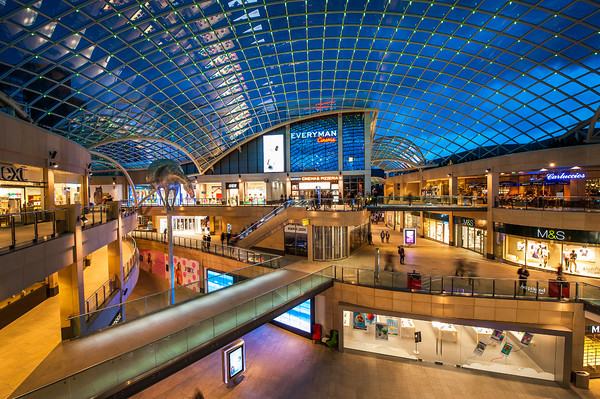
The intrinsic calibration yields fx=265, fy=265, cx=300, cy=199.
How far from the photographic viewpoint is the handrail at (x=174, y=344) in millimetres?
6887

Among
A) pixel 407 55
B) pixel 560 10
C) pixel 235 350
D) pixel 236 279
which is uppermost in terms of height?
pixel 407 55

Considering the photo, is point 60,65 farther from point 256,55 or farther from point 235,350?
point 235,350

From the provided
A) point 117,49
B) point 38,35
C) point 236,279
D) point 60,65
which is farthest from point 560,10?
point 60,65

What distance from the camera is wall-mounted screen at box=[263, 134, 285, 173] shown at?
43.6m

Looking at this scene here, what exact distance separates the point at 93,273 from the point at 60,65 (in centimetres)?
1727

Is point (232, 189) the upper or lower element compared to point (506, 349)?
upper

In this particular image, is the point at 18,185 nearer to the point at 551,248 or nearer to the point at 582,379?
the point at 582,379

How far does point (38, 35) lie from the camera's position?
61.1 ft

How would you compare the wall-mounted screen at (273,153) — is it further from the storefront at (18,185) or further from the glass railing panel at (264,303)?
the glass railing panel at (264,303)

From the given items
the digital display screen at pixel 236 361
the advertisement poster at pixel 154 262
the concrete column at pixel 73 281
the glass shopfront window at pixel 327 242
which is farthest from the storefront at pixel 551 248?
the advertisement poster at pixel 154 262

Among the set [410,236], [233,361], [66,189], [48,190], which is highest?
[66,189]

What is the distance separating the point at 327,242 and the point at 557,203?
17.7 meters

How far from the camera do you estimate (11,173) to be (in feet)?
41.9

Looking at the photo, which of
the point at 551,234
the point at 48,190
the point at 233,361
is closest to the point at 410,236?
the point at 551,234
